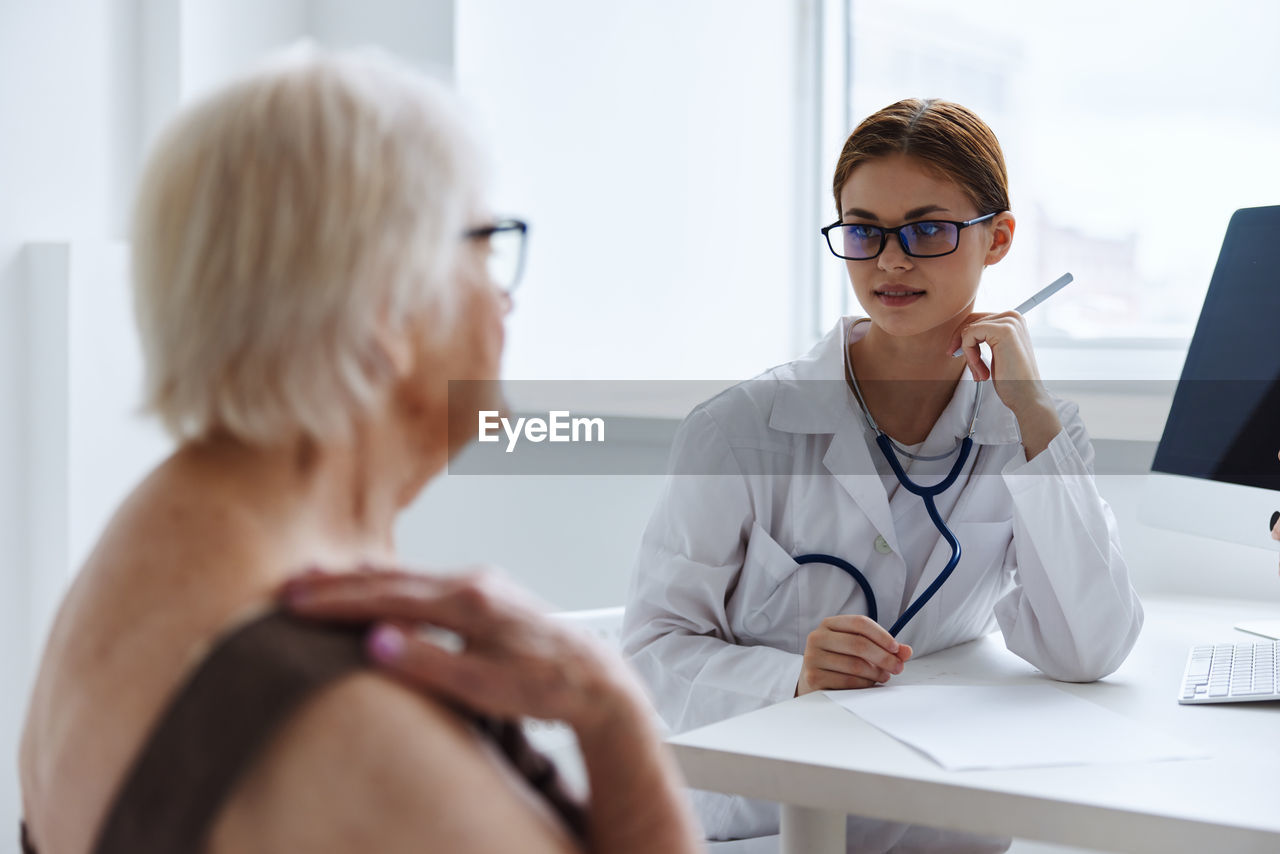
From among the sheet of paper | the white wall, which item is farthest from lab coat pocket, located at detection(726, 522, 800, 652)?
the white wall

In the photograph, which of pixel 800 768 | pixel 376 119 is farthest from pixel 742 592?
pixel 376 119

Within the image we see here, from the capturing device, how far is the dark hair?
5.20 ft

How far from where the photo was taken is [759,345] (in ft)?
9.75

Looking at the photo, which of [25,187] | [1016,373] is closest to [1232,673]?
[1016,373]

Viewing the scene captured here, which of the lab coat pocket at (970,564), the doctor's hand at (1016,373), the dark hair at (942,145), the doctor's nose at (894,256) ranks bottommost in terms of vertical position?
the lab coat pocket at (970,564)

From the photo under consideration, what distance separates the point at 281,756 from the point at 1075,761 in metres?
0.79

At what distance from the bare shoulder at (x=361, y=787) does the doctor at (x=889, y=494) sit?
3.23ft

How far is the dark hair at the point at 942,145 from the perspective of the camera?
1.59m

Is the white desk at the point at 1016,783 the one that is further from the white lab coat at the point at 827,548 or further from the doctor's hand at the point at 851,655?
Result: the white lab coat at the point at 827,548

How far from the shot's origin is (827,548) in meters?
1.57

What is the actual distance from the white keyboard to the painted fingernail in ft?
3.46

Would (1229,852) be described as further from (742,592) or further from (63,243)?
(63,243)

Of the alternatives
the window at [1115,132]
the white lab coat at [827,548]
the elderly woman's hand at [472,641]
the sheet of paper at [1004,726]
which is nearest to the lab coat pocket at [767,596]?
the white lab coat at [827,548]

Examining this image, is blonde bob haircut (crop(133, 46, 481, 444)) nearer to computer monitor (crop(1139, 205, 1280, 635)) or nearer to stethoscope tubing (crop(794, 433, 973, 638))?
stethoscope tubing (crop(794, 433, 973, 638))
